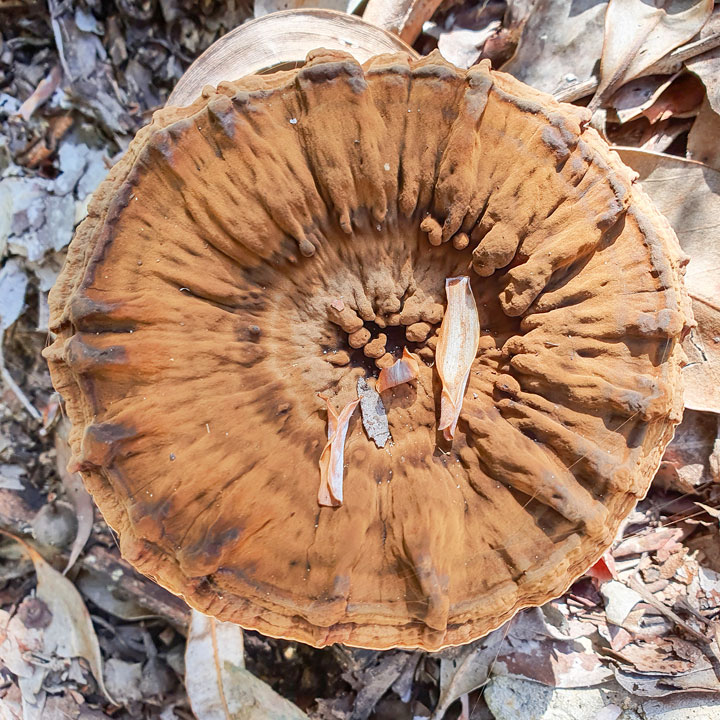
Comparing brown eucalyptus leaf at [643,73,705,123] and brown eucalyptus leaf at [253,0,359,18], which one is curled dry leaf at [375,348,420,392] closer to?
brown eucalyptus leaf at [643,73,705,123]

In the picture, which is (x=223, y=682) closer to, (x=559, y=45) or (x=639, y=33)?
(x=559, y=45)

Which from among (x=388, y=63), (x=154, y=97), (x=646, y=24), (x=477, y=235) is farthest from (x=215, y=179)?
(x=646, y=24)

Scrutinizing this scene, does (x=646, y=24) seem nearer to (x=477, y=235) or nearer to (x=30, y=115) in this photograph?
(x=477, y=235)

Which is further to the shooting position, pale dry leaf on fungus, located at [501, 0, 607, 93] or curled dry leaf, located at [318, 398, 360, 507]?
pale dry leaf on fungus, located at [501, 0, 607, 93]

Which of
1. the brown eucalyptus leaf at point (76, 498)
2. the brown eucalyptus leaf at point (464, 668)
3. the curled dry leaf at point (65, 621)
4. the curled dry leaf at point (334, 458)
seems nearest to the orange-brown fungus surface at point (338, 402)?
the curled dry leaf at point (334, 458)

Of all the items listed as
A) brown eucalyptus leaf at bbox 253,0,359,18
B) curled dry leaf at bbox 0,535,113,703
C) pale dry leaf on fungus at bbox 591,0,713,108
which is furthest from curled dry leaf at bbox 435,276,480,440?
curled dry leaf at bbox 0,535,113,703

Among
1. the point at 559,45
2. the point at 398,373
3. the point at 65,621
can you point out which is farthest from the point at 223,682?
the point at 559,45
